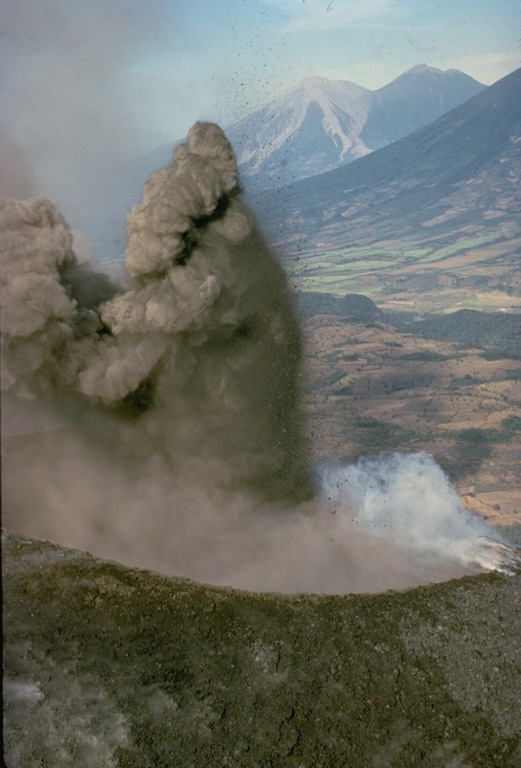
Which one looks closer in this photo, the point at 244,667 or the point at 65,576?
the point at 244,667

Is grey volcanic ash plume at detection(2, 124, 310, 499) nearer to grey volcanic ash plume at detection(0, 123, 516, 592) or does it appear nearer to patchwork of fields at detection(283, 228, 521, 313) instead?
grey volcanic ash plume at detection(0, 123, 516, 592)

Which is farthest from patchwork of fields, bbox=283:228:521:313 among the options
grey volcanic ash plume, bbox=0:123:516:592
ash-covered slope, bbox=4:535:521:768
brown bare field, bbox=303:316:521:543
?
ash-covered slope, bbox=4:535:521:768

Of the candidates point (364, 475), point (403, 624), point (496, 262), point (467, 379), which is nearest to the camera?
point (403, 624)

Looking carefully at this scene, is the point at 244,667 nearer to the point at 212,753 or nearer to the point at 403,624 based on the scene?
the point at 212,753

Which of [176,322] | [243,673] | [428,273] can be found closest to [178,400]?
[176,322]

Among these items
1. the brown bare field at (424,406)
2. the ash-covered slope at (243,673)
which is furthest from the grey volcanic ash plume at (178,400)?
the brown bare field at (424,406)

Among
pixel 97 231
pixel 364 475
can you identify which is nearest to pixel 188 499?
pixel 364 475
